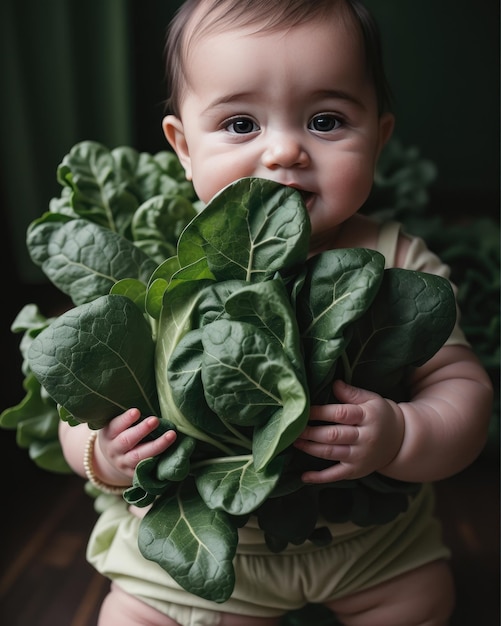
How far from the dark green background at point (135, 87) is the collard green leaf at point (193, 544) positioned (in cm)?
63

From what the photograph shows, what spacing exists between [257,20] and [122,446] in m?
0.45

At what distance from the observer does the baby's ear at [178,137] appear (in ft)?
3.01

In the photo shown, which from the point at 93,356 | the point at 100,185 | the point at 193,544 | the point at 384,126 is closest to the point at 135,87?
the point at 100,185

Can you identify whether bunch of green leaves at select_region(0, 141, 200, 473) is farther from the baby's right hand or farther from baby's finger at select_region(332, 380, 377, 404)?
baby's finger at select_region(332, 380, 377, 404)

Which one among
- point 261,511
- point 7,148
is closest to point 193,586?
point 261,511

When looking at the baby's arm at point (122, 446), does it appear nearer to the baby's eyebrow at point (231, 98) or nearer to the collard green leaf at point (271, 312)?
the collard green leaf at point (271, 312)

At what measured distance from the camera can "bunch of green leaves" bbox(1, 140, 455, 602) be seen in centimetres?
65

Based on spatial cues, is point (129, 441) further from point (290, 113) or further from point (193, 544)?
point (290, 113)

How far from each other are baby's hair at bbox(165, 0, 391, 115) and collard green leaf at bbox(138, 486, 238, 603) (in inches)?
18.0

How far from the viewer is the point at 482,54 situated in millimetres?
1463

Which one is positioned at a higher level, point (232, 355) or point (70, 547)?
point (232, 355)

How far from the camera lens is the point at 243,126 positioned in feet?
2.64

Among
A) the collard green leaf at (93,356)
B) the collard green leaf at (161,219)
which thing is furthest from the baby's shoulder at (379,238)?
the collard green leaf at (93,356)

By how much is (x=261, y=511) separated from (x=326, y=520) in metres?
0.11
